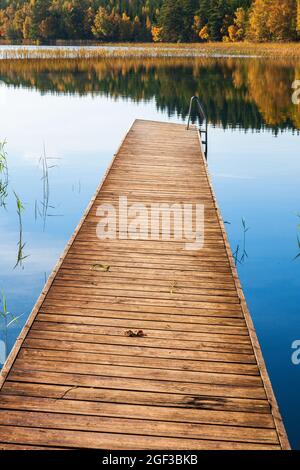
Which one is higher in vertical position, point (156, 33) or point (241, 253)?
point (156, 33)

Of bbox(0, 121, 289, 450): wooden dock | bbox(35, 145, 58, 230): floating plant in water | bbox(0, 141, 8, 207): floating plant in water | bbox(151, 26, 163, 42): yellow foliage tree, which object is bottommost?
bbox(35, 145, 58, 230): floating plant in water

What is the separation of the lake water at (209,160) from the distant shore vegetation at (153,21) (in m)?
37.1

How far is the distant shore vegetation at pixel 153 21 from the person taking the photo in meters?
69.4

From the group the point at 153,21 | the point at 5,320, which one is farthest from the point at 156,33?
the point at 5,320

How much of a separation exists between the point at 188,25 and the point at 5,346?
9049 cm

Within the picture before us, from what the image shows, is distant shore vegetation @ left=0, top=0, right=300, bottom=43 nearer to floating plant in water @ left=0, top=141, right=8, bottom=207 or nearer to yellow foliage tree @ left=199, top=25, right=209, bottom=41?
yellow foliage tree @ left=199, top=25, right=209, bottom=41

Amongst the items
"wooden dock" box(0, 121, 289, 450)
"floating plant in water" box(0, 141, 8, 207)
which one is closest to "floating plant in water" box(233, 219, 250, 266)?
"wooden dock" box(0, 121, 289, 450)

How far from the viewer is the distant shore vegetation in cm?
6944

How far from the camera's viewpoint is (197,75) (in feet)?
121

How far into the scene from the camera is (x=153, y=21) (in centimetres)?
10362

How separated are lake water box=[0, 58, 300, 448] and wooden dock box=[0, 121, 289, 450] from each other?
98 cm

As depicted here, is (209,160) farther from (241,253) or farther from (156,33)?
(156,33)

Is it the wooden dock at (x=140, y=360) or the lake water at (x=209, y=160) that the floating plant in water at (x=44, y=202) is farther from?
the wooden dock at (x=140, y=360)

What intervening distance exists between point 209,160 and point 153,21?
94580 mm
